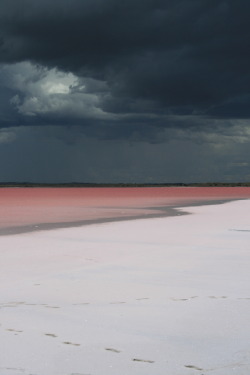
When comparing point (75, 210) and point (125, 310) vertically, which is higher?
point (125, 310)

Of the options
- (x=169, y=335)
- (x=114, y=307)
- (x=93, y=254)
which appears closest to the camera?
(x=169, y=335)

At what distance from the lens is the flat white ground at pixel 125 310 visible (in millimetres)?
6082

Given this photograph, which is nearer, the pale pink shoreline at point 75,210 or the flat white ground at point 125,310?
the flat white ground at point 125,310

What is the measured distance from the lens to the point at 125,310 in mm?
8391

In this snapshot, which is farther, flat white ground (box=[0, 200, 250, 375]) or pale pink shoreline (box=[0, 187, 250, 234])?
pale pink shoreline (box=[0, 187, 250, 234])

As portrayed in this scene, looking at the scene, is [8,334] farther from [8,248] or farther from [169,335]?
[8,248]

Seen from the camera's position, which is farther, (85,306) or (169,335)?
(85,306)

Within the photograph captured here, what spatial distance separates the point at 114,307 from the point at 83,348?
210 cm

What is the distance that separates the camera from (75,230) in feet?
73.8

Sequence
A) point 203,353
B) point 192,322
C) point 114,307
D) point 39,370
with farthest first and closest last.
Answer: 1. point 114,307
2. point 192,322
3. point 203,353
4. point 39,370

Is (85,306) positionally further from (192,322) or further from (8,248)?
(8,248)

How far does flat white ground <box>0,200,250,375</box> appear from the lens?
20.0 feet

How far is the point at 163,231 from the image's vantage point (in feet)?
70.5

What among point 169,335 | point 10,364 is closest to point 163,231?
point 169,335
